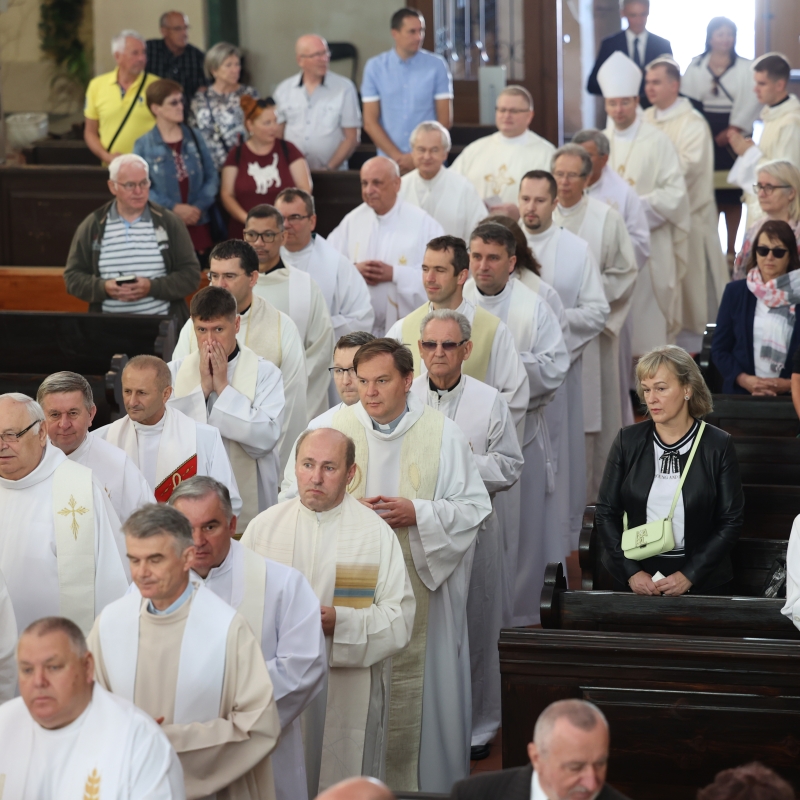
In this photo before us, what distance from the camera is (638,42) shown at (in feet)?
41.9

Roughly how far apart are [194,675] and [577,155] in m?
5.47

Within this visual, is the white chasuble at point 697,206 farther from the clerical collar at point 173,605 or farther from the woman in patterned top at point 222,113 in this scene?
the clerical collar at point 173,605

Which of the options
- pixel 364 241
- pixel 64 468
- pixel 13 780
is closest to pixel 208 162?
pixel 364 241

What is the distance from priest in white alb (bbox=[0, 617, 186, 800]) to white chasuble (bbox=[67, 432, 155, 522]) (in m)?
1.73

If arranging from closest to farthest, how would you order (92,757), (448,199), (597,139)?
(92,757) < (448,199) < (597,139)

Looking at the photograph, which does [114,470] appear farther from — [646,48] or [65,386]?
[646,48]

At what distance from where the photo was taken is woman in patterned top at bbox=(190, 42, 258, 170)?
10.3 m

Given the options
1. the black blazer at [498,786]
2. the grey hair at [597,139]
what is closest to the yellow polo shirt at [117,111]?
the grey hair at [597,139]

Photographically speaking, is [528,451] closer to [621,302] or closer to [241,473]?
[241,473]

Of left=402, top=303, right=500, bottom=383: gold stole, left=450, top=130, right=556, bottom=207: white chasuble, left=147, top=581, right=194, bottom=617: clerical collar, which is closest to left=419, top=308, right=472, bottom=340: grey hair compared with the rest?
left=402, top=303, right=500, bottom=383: gold stole

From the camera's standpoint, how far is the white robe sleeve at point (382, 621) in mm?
4820

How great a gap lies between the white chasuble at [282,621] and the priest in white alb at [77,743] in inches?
29.2

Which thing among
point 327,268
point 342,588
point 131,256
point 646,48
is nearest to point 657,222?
point 646,48

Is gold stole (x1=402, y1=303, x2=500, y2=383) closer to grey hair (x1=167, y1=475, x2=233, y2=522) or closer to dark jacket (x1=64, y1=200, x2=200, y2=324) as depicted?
dark jacket (x1=64, y1=200, x2=200, y2=324)
